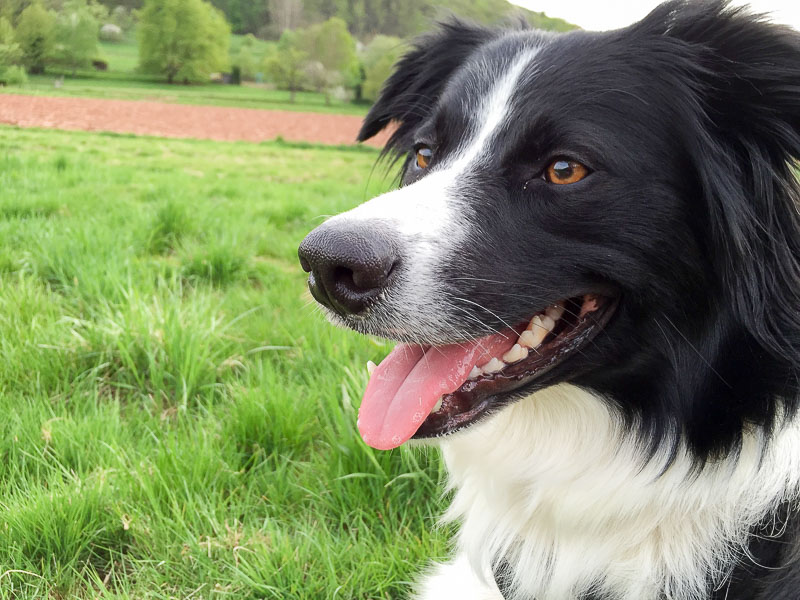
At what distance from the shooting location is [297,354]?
329 centimetres

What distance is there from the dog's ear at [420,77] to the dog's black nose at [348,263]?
49.8 inches

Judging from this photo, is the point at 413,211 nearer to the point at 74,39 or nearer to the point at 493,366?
the point at 493,366

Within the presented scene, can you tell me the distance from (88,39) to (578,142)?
12.7 ft

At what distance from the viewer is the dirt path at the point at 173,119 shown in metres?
4.57

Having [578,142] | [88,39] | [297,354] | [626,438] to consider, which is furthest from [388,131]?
[88,39]

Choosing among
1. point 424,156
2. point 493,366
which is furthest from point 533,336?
point 424,156

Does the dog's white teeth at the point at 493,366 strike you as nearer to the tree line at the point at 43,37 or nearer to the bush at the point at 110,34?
the tree line at the point at 43,37

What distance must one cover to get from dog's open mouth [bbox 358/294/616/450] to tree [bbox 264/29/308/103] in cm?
501

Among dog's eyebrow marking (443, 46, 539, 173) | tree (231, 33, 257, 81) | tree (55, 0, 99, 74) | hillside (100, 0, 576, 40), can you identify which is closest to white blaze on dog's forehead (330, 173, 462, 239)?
dog's eyebrow marking (443, 46, 539, 173)

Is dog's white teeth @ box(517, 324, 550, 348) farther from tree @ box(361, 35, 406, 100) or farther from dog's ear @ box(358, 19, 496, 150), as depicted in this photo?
tree @ box(361, 35, 406, 100)

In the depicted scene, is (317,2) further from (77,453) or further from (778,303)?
(778,303)

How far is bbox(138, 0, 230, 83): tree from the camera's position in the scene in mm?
4637

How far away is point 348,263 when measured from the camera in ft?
4.82

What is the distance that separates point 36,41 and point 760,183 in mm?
4385
